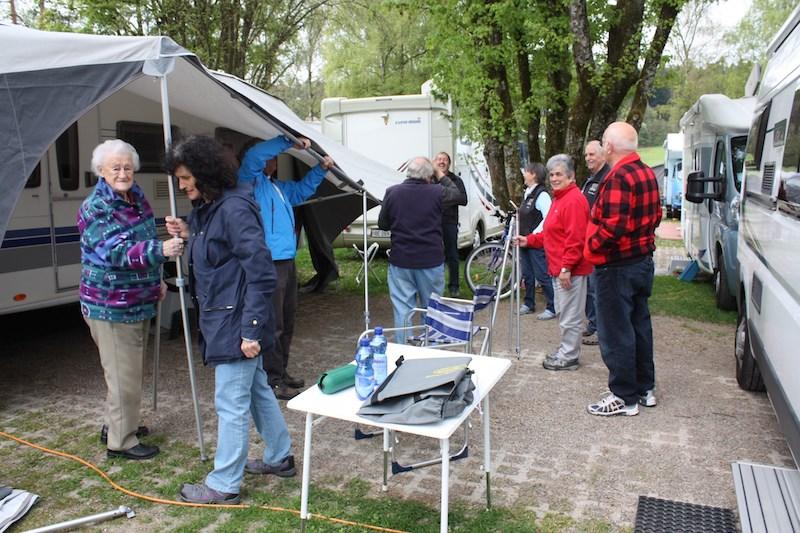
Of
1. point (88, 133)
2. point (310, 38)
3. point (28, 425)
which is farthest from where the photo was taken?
point (310, 38)

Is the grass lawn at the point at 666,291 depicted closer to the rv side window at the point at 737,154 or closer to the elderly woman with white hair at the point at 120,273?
the rv side window at the point at 737,154

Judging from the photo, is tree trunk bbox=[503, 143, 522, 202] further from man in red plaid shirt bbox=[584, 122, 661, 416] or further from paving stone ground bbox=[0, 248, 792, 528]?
man in red plaid shirt bbox=[584, 122, 661, 416]

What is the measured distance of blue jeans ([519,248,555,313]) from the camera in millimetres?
7617

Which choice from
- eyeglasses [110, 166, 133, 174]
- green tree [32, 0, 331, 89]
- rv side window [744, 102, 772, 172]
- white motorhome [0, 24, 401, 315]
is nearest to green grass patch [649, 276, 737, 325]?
rv side window [744, 102, 772, 172]

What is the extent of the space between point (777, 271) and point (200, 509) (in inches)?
122

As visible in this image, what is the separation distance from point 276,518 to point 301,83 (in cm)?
2771

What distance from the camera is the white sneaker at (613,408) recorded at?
15.2 ft

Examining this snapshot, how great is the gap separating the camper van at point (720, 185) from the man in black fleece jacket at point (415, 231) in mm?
3317

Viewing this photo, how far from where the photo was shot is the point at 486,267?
856 centimetres

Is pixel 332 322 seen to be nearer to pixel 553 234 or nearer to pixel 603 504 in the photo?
pixel 553 234

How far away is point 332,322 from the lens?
7.48 m

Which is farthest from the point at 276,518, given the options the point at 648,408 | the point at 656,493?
the point at 648,408

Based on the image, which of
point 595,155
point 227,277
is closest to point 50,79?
point 227,277

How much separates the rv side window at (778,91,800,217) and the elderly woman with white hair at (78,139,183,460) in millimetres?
3000
